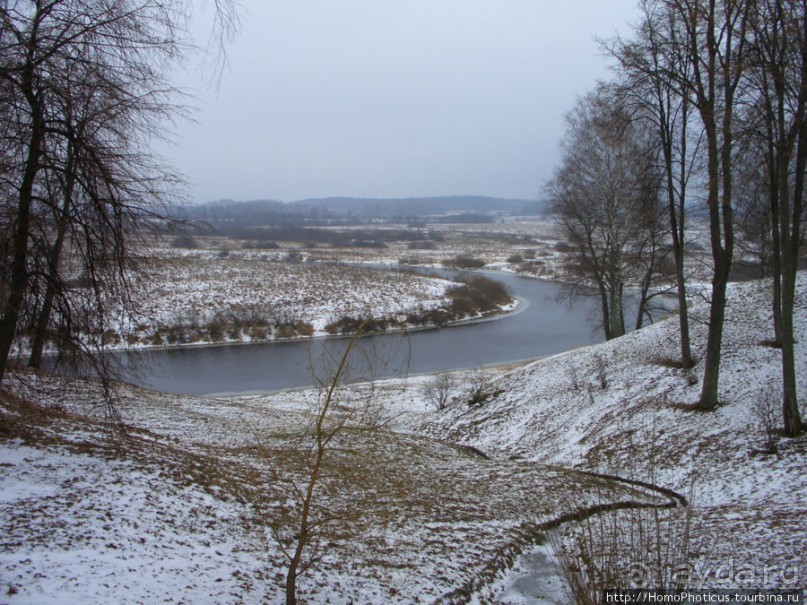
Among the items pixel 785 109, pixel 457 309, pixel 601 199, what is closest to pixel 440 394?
pixel 601 199

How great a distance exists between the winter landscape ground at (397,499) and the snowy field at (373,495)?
0.09 ft

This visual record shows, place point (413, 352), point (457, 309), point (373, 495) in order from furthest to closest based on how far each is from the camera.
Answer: point (457, 309)
point (413, 352)
point (373, 495)

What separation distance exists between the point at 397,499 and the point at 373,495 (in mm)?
343

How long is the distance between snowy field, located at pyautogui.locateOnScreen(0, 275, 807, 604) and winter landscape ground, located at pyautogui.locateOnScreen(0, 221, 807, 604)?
0.03m

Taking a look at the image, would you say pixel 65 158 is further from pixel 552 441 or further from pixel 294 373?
pixel 294 373

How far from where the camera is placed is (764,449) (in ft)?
27.6

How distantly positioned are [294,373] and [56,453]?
20.0m


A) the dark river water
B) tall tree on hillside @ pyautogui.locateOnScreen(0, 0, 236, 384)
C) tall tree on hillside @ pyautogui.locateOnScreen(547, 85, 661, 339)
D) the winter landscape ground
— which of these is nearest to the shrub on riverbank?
the dark river water

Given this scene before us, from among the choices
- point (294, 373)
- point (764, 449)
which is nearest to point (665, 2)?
point (764, 449)

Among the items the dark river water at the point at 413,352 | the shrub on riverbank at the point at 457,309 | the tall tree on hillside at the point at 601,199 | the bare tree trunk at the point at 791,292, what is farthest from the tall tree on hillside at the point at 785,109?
the shrub on riverbank at the point at 457,309

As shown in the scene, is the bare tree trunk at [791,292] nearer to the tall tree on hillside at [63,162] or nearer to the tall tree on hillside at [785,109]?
the tall tree on hillside at [785,109]

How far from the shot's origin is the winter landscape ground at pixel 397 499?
4.43 meters

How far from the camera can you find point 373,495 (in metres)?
7.40

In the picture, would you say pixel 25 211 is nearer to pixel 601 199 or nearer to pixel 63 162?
pixel 63 162
